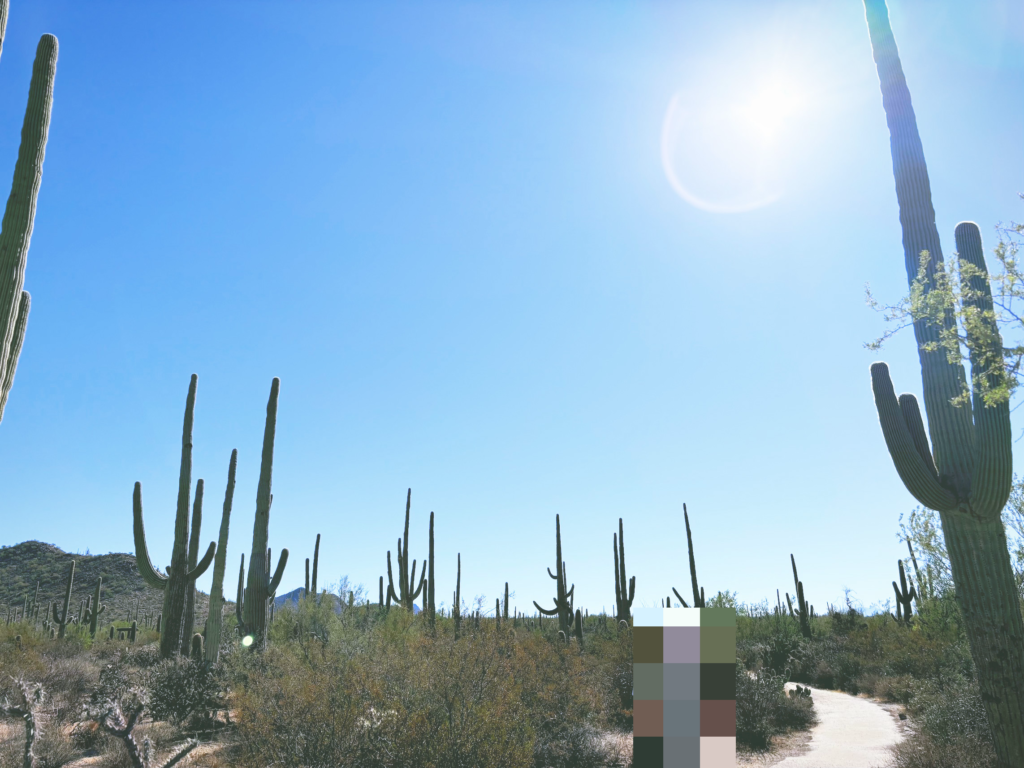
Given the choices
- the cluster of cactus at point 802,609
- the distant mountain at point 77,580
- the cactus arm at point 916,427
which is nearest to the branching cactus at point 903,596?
the cluster of cactus at point 802,609

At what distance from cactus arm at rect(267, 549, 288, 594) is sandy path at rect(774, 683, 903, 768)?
10.3m

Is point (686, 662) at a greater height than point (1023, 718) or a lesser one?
greater

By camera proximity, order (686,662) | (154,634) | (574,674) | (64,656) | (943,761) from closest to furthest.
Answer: (686,662) → (943,761) → (574,674) → (64,656) → (154,634)

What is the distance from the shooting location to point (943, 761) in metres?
8.73

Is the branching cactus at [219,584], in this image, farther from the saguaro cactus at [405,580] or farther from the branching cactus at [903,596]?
the branching cactus at [903,596]

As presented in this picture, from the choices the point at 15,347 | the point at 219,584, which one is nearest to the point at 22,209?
the point at 15,347

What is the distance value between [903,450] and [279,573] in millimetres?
12462

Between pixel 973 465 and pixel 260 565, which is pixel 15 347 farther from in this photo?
pixel 973 465

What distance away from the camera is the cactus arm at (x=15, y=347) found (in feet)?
18.6

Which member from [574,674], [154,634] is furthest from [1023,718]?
[154,634]

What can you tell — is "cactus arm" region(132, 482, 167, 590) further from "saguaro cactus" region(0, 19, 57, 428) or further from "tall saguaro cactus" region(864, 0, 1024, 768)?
"tall saguaro cactus" region(864, 0, 1024, 768)

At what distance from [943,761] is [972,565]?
3.51 meters

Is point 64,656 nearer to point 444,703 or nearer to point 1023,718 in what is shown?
point 444,703

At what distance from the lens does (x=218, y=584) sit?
641 inches
